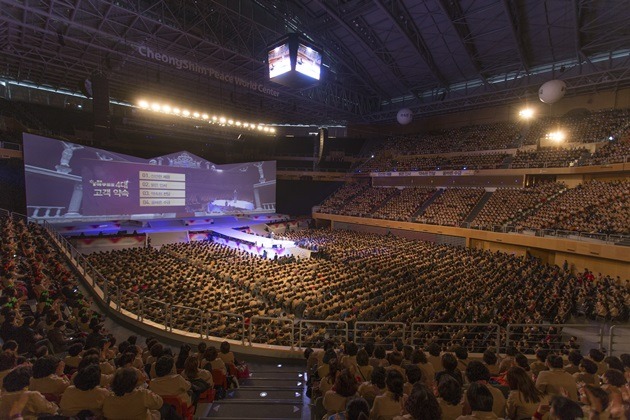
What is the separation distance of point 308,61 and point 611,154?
22377mm

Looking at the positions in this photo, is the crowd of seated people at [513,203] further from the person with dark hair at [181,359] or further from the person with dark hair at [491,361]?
the person with dark hair at [181,359]

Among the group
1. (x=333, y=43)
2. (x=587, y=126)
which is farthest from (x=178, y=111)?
(x=587, y=126)

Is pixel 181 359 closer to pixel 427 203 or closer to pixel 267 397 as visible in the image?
pixel 267 397

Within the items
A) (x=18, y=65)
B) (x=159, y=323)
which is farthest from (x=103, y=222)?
(x=159, y=323)

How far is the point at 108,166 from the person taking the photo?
25516mm

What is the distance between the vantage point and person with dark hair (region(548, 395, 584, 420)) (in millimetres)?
2568

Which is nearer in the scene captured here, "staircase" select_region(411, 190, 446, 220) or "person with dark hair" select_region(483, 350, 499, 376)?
"person with dark hair" select_region(483, 350, 499, 376)

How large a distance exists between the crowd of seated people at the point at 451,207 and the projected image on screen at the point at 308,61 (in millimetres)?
16643

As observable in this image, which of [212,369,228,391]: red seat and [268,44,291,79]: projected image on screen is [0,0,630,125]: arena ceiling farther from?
[212,369,228,391]: red seat

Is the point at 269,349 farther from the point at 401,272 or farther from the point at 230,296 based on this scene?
the point at 401,272

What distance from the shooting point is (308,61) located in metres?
19.0

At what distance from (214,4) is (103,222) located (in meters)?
19.6

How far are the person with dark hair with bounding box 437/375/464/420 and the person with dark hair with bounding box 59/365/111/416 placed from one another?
3.56 meters

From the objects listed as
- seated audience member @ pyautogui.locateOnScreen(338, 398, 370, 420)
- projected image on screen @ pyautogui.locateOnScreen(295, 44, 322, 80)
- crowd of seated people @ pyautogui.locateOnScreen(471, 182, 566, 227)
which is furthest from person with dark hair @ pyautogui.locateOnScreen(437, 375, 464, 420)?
crowd of seated people @ pyautogui.locateOnScreen(471, 182, 566, 227)
